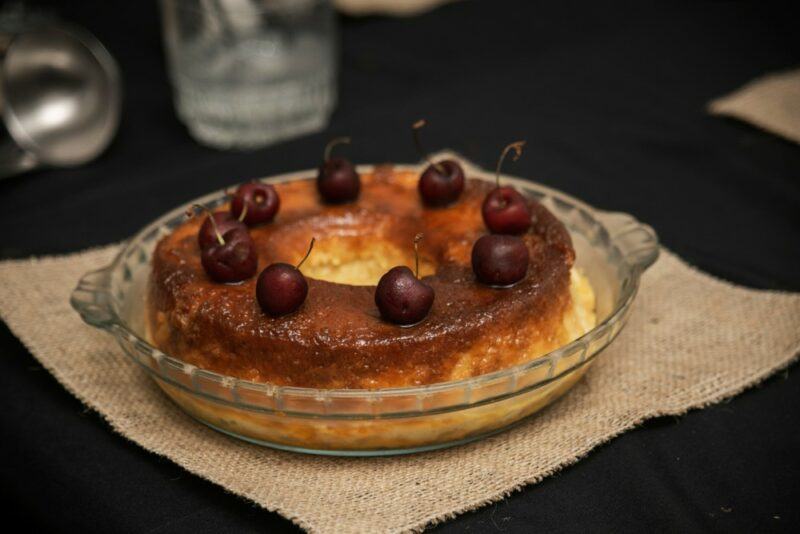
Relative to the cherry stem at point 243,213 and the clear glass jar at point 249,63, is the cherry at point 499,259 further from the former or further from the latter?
the clear glass jar at point 249,63

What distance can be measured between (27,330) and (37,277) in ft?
1.03

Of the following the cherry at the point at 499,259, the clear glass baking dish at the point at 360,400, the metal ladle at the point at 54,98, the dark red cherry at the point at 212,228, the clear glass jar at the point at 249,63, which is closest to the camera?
the clear glass baking dish at the point at 360,400

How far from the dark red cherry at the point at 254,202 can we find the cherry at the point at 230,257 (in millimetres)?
242

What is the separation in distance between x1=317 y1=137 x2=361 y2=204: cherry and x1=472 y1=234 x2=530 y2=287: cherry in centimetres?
56

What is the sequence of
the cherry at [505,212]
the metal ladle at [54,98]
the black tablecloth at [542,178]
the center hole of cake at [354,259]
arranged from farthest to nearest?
the metal ladle at [54,98], the center hole of cake at [354,259], the cherry at [505,212], the black tablecloth at [542,178]

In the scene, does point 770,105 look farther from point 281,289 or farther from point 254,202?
point 281,289

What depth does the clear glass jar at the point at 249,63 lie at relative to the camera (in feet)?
12.9

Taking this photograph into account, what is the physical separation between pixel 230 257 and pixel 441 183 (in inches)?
26.7

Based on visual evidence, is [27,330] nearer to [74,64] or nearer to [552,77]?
[74,64]

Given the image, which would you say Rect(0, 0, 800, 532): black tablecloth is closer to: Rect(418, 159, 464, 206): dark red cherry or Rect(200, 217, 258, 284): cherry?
Rect(200, 217, 258, 284): cherry

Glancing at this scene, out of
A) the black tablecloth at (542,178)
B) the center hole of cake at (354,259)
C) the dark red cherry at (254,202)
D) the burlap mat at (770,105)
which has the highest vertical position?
the dark red cherry at (254,202)

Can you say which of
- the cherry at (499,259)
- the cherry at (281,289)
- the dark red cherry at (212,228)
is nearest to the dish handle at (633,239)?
the cherry at (499,259)

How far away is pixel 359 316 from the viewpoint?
2223 mm

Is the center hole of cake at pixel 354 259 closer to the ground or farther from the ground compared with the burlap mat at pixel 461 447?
farther from the ground
